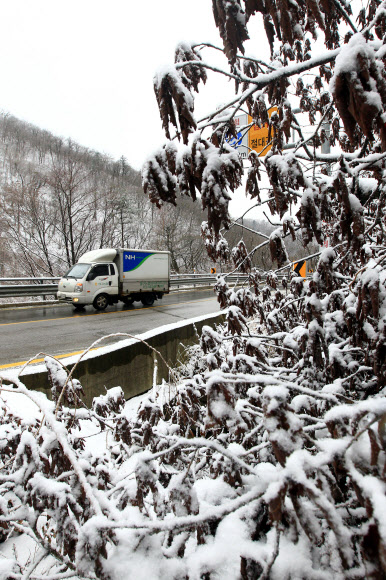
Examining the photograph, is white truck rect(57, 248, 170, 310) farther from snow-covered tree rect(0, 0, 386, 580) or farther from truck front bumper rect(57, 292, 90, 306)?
snow-covered tree rect(0, 0, 386, 580)

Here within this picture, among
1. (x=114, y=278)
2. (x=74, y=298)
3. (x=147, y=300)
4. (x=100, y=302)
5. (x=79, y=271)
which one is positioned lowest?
(x=147, y=300)

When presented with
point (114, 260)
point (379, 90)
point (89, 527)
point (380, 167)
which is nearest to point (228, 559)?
point (89, 527)

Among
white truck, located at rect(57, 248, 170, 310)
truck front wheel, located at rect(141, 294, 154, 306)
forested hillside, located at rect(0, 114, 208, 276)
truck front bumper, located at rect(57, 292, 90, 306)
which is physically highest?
forested hillside, located at rect(0, 114, 208, 276)

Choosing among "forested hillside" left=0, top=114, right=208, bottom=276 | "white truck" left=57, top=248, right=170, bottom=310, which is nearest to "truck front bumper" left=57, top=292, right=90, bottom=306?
"white truck" left=57, top=248, right=170, bottom=310

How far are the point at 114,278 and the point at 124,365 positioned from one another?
10377 millimetres

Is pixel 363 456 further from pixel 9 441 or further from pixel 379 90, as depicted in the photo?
pixel 9 441

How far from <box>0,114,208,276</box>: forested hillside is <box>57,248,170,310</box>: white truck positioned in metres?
8.63

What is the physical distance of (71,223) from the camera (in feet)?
80.2

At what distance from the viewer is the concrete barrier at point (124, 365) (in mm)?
4609

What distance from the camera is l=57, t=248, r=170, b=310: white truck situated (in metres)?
14.6

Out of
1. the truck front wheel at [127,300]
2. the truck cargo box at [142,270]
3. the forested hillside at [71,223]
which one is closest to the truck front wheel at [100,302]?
the truck cargo box at [142,270]

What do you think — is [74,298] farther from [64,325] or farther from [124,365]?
[124,365]

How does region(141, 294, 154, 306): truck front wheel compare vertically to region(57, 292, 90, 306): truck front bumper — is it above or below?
below

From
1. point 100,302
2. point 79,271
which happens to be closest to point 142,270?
point 100,302
